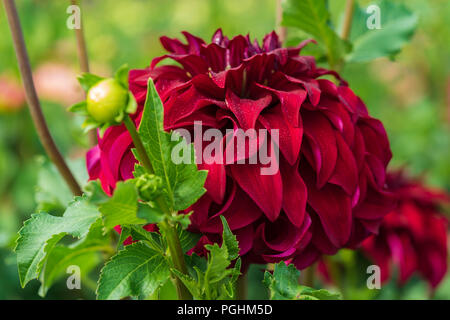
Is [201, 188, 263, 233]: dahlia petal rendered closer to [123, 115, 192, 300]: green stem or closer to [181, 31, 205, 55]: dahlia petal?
[123, 115, 192, 300]: green stem

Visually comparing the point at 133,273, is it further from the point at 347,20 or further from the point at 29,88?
the point at 347,20

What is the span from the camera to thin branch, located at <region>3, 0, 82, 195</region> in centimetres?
38

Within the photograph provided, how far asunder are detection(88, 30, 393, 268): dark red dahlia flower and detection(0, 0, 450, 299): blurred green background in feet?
1.41

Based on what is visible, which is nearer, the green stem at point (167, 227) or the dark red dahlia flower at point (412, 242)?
the green stem at point (167, 227)

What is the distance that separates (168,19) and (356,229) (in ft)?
4.40

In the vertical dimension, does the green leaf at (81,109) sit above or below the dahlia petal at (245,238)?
above

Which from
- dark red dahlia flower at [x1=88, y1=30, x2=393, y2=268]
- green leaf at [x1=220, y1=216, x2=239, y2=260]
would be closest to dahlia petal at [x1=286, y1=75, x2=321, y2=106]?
dark red dahlia flower at [x1=88, y1=30, x2=393, y2=268]

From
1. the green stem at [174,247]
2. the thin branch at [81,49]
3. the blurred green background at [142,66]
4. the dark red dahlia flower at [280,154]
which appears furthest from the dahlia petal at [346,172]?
the blurred green background at [142,66]

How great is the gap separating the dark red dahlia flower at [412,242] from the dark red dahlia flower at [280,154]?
26cm

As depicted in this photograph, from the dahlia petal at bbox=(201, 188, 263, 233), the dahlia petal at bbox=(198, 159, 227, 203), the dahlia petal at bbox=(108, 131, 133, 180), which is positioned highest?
the dahlia petal at bbox=(108, 131, 133, 180)

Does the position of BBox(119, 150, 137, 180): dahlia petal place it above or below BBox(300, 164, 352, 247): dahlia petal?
above

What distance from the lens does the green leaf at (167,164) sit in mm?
286

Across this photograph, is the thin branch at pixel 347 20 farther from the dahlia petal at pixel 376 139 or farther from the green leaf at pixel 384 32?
the dahlia petal at pixel 376 139
